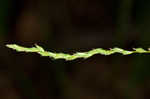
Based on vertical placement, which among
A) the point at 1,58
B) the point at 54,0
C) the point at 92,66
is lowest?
the point at 92,66

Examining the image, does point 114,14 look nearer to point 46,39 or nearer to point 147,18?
point 147,18

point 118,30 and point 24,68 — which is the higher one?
point 118,30

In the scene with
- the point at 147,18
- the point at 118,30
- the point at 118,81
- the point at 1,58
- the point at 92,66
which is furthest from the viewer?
the point at 92,66

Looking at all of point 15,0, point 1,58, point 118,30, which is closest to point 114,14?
point 118,30

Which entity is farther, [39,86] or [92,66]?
[92,66]

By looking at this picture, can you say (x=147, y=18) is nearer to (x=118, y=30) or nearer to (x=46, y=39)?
(x=118, y=30)

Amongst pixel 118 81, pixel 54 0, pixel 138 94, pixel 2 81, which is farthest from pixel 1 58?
pixel 138 94

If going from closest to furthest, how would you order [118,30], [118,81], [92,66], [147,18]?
[147,18]
[118,30]
[118,81]
[92,66]
